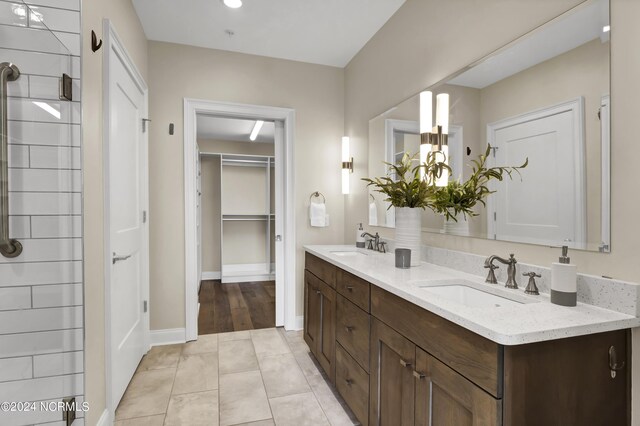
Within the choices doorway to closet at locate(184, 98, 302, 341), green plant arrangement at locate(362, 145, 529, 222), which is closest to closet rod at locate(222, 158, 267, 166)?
doorway to closet at locate(184, 98, 302, 341)

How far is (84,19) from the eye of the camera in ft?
4.99

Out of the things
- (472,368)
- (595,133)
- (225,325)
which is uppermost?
(595,133)

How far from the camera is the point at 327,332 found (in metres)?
2.25

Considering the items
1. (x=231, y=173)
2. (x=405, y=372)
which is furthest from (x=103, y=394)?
(x=231, y=173)

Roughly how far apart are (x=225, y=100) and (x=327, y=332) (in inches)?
88.6

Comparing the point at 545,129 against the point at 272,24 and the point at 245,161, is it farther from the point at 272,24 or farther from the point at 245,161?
the point at 245,161

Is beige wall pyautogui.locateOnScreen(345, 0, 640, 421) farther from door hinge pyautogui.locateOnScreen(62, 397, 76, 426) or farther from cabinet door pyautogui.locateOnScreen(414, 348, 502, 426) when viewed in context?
door hinge pyautogui.locateOnScreen(62, 397, 76, 426)

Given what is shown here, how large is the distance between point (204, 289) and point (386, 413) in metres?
4.01

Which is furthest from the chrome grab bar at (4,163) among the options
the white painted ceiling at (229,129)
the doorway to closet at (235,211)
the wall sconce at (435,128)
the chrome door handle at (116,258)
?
the doorway to closet at (235,211)

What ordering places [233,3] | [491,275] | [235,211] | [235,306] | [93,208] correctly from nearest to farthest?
[491,275] → [93,208] → [233,3] → [235,306] → [235,211]

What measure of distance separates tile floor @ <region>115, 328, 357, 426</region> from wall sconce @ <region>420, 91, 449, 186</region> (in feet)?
5.08

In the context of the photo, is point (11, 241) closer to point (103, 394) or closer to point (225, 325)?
point (103, 394)

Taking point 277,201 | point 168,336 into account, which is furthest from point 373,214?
point 168,336

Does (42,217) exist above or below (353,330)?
above
